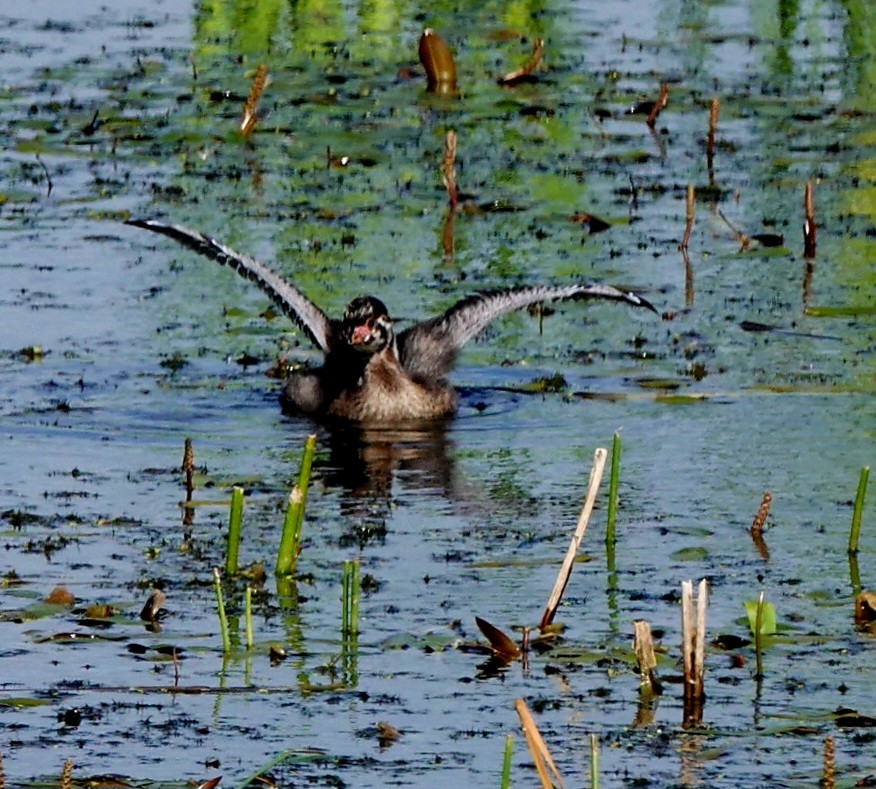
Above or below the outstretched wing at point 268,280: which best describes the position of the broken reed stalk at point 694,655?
below

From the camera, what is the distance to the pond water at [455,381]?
8.64m

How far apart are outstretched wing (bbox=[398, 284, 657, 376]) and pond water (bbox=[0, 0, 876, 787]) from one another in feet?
0.97

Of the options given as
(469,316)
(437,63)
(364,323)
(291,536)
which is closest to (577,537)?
(291,536)

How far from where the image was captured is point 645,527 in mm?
11367

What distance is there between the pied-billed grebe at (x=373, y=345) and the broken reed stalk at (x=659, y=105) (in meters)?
6.29

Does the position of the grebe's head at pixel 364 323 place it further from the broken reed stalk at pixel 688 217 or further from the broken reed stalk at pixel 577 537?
the broken reed stalk at pixel 577 537

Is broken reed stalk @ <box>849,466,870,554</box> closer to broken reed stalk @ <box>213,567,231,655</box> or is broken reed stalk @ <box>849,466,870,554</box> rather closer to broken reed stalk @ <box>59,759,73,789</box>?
broken reed stalk @ <box>213,567,231,655</box>

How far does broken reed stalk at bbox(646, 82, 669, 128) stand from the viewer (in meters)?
20.9

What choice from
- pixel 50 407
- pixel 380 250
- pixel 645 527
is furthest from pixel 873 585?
pixel 380 250

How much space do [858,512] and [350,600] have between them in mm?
2329

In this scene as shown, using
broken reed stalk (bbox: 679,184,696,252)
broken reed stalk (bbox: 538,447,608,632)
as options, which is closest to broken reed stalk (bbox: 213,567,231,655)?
broken reed stalk (bbox: 538,447,608,632)

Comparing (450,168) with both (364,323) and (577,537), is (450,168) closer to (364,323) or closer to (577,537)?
(364,323)

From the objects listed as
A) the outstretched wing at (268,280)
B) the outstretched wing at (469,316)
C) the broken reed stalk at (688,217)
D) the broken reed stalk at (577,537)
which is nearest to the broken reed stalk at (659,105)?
the broken reed stalk at (688,217)

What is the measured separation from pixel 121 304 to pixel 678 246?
4015 mm
